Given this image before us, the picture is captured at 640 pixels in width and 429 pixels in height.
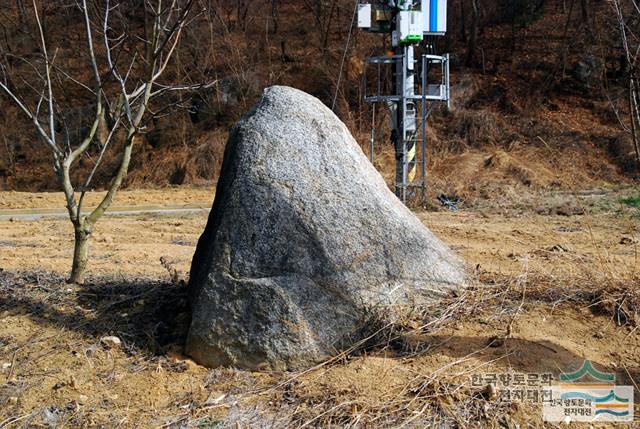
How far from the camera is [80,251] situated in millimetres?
4781

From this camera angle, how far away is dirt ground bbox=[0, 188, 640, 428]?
324cm

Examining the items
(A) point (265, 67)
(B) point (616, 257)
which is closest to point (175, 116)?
(A) point (265, 67)

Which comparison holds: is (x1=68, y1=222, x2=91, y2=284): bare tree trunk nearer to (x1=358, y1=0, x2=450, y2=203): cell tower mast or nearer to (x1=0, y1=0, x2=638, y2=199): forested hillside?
(x1=358, y1=0, x2=450, y2=203): cell tower mast

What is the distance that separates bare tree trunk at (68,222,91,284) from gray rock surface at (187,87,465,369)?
0.99 meters

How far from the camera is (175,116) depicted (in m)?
22.1

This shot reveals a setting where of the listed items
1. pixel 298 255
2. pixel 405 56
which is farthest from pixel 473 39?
pixel 298 255

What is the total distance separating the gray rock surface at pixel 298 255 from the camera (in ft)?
12.1

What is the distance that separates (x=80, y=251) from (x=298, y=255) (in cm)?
195

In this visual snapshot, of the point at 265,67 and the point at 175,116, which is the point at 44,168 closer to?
the point at 175,116

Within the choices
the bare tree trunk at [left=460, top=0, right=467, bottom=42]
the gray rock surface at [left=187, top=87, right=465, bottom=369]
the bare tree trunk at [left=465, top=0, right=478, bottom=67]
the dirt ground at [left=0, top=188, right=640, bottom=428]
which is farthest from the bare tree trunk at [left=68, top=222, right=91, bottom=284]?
the bare tree trunk at [left=460, top=0, right=467, bottom=42]

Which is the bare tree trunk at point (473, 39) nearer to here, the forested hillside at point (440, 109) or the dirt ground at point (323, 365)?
the forested hillside at point (440, 109)

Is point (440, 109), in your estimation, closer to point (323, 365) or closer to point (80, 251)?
point (80, 251)

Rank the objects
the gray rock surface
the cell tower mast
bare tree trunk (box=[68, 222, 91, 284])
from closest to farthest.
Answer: the gray rock surface < bare tree trunk (box=[68, 222, 91, 284]) < the cell tower mast

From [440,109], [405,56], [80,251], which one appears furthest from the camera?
[440,109]
